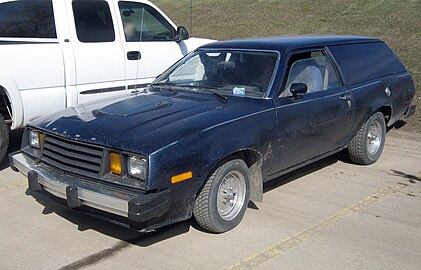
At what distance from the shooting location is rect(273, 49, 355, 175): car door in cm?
500

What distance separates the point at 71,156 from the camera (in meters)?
4.29

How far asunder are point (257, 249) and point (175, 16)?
64.3 feet

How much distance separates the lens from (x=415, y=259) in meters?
4.12

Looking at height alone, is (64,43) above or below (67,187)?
above

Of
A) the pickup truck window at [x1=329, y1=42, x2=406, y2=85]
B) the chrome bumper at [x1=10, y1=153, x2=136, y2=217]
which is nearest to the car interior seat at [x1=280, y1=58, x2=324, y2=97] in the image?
the pickup truck window at [x1=329, y1=42, x2=406, y2=85]

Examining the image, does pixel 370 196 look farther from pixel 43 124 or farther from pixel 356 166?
pixel 43 124

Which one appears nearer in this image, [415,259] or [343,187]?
[415,259]

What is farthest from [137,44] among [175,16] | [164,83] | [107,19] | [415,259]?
[175,16]

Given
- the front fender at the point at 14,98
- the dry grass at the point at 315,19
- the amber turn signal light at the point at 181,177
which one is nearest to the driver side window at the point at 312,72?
the amber turn signal light at the point at 181,177

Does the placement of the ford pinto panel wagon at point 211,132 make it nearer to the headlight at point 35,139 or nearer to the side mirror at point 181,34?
the headlight at point 35,139

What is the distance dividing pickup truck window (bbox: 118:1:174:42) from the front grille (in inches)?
123

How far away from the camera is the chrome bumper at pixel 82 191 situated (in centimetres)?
384

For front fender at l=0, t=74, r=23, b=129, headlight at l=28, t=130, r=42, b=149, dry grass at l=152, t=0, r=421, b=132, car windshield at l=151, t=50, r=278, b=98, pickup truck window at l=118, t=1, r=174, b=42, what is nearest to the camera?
headlight at l=28, t=130, r=42, b=149

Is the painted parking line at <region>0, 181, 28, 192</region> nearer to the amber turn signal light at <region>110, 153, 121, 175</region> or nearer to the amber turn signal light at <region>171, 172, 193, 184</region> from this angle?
the amber turn signal light at <region>110, 153, 121, 175</region>
